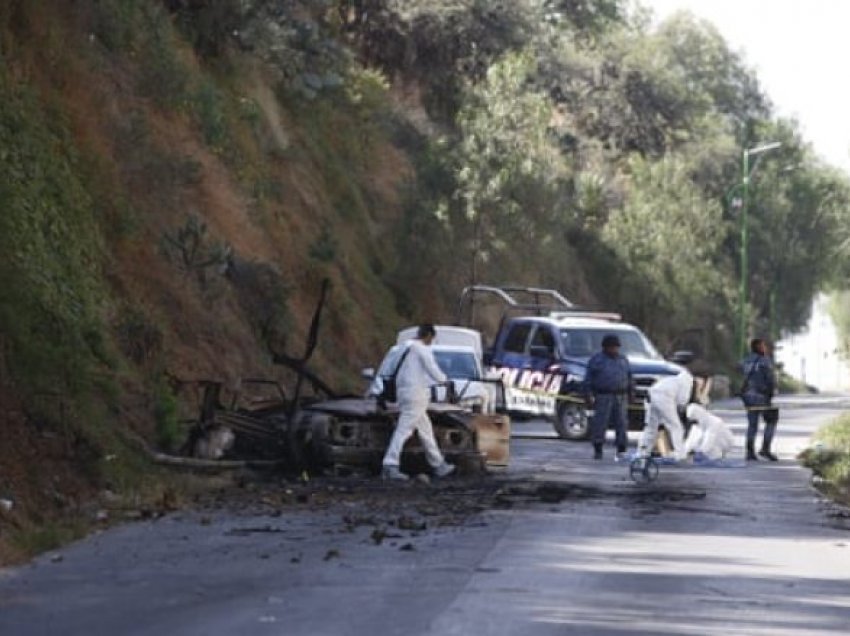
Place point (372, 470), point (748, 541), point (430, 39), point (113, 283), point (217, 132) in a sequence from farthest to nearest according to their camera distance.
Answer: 1. point (430, 39)
2. point (217, 132)
3. point (113, 283)
4. point (372, 470)
5. point (748, 541)

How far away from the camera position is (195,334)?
108 ft

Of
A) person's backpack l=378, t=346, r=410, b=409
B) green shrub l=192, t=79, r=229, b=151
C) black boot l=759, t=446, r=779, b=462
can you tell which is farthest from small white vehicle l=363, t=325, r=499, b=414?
green shrub l=192, t=79, r=229, b=151

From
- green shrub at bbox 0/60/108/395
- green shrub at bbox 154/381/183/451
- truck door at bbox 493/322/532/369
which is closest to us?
green shrub at bbox 0/60/108/395

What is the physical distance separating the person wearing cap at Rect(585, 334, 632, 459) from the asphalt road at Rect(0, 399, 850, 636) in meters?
7.52

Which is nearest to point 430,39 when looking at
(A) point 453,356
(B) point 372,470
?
(A) point 453,356

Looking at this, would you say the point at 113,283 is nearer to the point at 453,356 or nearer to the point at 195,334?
the point at 195,334

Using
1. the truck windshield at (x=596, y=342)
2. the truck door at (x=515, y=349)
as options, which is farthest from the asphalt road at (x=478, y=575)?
the truck door at (x=515, y=349)

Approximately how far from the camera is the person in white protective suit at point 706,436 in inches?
1123

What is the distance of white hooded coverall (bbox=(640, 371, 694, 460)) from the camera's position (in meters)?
26.3

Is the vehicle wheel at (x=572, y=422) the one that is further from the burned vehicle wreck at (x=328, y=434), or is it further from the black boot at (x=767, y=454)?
the burned vehicle wreck at (x=328, y=434)

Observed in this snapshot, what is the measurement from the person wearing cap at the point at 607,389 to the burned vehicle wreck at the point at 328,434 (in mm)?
4053

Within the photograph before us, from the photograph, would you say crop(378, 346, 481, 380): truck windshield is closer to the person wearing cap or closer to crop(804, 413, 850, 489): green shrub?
the person wearing cap

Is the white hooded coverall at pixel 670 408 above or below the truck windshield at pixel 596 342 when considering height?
below

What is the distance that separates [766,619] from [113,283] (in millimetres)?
18408
